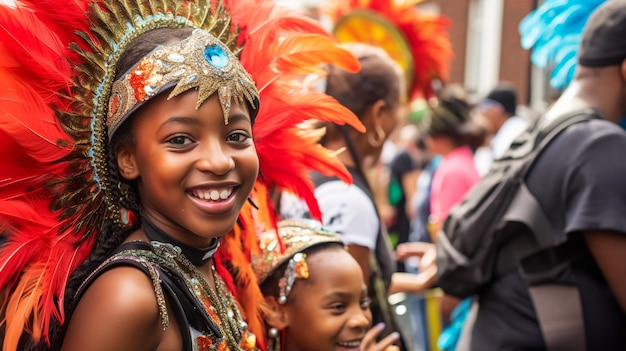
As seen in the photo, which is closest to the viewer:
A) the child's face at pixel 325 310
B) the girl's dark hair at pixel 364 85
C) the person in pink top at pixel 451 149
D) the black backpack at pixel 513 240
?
the child's face at pixel 325 310

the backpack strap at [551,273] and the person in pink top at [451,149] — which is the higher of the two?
the backpack strap at [551,273]

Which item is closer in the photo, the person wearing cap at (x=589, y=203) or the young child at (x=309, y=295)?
the young child at (x=309, y=295)

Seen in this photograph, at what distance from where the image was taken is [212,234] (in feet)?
6.63

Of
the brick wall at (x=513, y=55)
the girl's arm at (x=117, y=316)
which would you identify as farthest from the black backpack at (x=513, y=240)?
the brick wall at (x=513, y=55)

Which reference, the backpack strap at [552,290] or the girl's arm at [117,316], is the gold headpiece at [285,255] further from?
the girl's arm at [117,316]

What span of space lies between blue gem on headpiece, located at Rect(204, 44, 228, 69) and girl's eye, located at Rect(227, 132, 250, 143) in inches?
6.5

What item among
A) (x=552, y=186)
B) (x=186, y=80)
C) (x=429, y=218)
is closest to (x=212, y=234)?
(x=186, y=80)

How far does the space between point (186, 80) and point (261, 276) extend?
104 cm

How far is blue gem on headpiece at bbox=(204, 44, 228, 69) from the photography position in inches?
79.5

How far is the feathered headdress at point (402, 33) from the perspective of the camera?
15.7 ft

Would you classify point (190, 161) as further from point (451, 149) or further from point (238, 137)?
point (451, 149)

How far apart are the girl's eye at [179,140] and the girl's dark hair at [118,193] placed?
4.9 inches

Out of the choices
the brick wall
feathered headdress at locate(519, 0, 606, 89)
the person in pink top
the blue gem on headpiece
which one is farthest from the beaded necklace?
the brick wall

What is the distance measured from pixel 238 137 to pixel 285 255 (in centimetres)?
83
